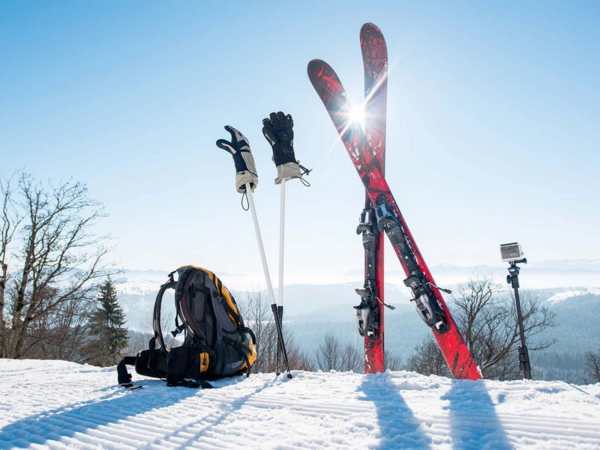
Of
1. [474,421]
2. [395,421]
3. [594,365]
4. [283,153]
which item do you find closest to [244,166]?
[283,153]

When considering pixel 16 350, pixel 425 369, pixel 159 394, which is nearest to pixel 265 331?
pixel 425 369

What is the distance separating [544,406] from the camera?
151 cm

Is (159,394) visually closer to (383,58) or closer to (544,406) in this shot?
(544,406)

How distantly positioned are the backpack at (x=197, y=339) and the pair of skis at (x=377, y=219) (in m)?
1.60

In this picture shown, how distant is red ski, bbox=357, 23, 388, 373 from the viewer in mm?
3938

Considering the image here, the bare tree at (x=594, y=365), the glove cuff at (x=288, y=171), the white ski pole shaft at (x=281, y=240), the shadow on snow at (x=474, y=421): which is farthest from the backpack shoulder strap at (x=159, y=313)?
the bare tree at (x=594, y=365)

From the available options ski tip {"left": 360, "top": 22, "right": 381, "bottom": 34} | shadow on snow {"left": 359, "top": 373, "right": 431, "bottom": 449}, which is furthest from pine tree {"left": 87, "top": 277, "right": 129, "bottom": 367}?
shadow on snow {"left": 359, "top": 373, "right": 431, "bottom": 449}

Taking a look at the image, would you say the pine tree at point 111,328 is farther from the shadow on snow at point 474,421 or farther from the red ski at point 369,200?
the shadow on snow at point 474,421

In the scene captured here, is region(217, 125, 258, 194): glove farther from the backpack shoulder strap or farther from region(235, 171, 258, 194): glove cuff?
the backpack shoulder strap

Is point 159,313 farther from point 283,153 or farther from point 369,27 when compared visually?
point 369,27

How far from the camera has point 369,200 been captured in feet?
13.6

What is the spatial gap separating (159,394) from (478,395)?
6.36 ft

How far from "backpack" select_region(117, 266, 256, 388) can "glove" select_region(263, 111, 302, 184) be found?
4.41 ft

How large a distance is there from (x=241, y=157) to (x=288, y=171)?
1.69 ft
